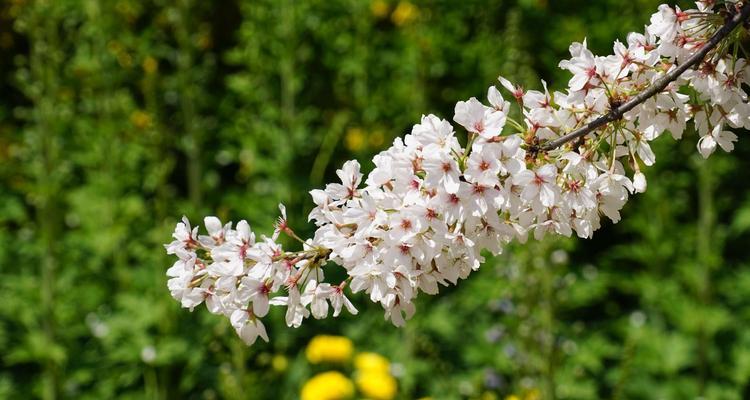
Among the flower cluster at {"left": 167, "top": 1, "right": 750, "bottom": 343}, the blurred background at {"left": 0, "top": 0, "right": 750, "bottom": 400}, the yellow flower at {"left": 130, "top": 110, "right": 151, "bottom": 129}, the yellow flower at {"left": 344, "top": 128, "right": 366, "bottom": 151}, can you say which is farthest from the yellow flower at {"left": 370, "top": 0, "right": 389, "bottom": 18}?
the flower cluster at {"left": 167, "top": 1, "right": 750, "bottom": 343}

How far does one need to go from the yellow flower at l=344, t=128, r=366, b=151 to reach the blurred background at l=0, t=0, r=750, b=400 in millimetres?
12

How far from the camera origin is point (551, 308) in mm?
3346

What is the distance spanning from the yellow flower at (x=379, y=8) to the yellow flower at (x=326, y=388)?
2.16 metres

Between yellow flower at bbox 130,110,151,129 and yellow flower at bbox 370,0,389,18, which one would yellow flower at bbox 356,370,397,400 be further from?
yellow flower at bbox 370,0,389,18

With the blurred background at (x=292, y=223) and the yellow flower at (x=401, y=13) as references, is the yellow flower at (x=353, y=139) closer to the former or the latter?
the blurred background at (x=292, y=223)

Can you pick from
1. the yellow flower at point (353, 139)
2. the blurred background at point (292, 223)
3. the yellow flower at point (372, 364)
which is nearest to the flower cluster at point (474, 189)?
the blurred background at point (292, 223)

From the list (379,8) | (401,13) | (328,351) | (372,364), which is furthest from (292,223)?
(401,13)

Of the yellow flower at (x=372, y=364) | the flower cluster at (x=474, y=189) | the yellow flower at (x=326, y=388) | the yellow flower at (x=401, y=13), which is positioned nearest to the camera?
the flower cluster at (x=474, y=189)

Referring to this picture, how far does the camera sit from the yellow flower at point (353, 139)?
17.5 feet

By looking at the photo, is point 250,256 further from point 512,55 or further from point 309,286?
point 512,55

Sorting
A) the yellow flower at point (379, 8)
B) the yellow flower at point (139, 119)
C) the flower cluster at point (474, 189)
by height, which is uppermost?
the yellow flower at point (379, 8)

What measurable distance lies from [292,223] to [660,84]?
132 inches

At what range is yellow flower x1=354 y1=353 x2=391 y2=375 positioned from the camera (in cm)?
429

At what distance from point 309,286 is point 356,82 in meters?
3.92
